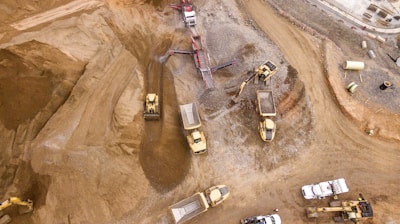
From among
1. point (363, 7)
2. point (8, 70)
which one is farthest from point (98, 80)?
point (363, 7)

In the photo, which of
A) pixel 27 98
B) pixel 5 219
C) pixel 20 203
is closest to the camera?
pixel 20 203

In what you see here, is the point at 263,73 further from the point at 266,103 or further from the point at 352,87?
the point at 352,87

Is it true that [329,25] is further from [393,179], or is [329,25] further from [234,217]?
[234,217]

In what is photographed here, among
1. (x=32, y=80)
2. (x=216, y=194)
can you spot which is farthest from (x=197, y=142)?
(x=32, y=80)

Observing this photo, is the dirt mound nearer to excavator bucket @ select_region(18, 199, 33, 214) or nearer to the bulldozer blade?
excavator bucket @ select_region(18, 199, 33, 214)

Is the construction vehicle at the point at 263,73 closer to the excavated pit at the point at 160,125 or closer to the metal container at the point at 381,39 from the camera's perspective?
the excavated pit at the point at 160,125

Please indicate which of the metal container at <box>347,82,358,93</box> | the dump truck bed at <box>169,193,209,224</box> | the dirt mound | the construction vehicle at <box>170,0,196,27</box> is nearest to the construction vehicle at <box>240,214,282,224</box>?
the dump truck bed at <box>169,193,209,224</box>
